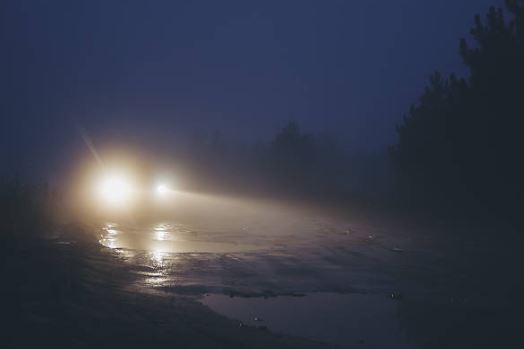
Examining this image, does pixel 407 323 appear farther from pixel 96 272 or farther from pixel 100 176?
pixel 100 176

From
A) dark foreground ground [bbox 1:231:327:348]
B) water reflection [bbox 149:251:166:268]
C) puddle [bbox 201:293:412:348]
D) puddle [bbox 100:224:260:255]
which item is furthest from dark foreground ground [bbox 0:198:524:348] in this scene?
puddle [bbox 100:224:260:255]

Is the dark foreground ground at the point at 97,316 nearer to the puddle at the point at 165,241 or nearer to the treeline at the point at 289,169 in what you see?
the puddle at the point at 165,241

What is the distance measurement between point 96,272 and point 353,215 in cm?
3200

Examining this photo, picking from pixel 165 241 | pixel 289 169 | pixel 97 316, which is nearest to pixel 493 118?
pixel 165 241

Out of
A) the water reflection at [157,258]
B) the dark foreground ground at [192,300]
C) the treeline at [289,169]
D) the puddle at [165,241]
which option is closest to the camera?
the dark foreground ground at [192,300]

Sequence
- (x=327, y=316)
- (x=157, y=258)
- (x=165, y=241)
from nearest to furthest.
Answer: (x=327, y=316) → (x=157, y=258) → (x=165, y=241)

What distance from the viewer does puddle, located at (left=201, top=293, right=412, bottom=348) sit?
10.5 meters

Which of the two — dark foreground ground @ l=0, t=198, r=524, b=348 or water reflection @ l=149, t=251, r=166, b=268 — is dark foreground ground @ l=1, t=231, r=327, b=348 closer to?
dark foreground ground @ l=0, t=198, r=524, b=348

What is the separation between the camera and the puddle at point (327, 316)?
10.5 meters

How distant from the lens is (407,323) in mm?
11523

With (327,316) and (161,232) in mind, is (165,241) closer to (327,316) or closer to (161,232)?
(161,232)

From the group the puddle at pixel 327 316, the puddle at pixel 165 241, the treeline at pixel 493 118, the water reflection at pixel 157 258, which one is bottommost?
the puddle at pixel 327 316

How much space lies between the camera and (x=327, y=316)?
11945mm

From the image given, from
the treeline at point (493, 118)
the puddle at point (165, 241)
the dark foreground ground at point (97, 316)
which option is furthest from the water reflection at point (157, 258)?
the treeline at point (493, 118)
